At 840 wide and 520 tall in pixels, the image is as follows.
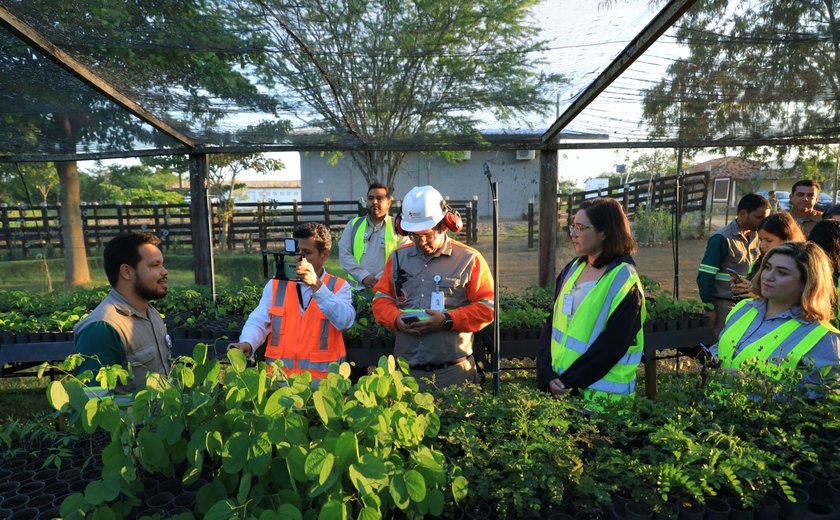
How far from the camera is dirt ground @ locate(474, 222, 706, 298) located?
9.25 metres

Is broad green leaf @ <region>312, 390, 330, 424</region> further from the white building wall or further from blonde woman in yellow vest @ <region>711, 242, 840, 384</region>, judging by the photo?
the white building wall

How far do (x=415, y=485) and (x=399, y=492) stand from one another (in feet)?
0.14

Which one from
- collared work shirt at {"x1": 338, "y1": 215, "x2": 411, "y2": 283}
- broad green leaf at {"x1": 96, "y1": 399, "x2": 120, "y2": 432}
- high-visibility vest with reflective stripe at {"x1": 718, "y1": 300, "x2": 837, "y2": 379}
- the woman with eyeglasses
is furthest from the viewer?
collared work shirt at {"x1": 338, "y1": 215, "x2": 411, "y2": 283}

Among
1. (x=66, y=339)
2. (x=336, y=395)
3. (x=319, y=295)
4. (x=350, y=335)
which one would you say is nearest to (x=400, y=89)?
(x=350, y=335)

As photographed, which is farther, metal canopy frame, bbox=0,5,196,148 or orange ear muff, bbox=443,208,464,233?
metal canopy frame, bbox=0,5,196,148

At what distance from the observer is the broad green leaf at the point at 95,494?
1236mm

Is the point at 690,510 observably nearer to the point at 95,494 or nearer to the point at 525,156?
the point at 95,494

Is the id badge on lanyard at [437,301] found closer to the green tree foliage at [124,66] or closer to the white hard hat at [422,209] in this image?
the white hard hat at [422,209]

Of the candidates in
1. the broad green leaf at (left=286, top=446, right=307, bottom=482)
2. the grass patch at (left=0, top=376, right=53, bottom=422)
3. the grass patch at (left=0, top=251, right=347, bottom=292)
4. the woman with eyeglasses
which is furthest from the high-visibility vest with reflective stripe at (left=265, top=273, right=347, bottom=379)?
the grass patch at (left=0, top=251, right=347, bottom=292)

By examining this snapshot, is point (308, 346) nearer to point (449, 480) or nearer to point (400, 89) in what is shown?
point (449, 480)

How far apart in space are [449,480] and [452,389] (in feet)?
1.69

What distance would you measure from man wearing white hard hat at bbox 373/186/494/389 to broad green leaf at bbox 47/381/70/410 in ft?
6.19

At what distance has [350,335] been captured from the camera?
414cm

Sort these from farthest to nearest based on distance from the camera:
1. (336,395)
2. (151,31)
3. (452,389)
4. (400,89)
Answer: (400,89) < (151,31) < (452,389) < (336,395)
